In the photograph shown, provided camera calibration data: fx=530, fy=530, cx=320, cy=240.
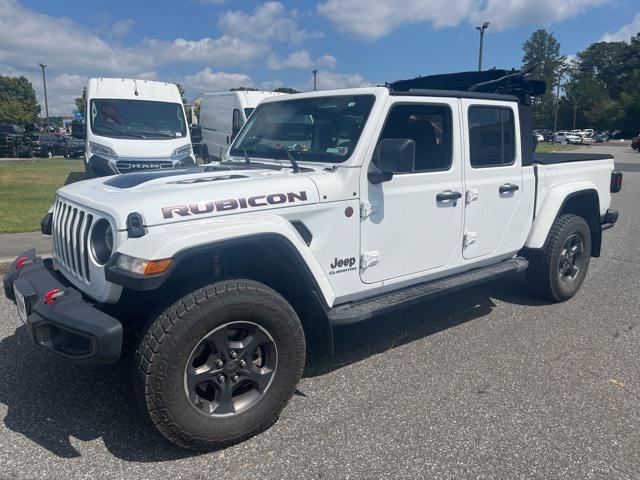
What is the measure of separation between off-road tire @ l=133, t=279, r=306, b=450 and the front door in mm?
854

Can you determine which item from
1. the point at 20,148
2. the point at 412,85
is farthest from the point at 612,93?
the point at 412,85

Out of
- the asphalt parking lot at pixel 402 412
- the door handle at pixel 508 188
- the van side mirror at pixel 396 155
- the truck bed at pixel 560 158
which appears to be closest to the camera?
the asphalt parking lot at pixel 402 412

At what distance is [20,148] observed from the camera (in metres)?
25.8

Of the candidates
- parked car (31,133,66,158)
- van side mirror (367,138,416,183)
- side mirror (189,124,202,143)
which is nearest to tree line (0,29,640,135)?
parked car (31,133,66,158)

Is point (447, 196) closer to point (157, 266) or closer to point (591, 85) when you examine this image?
point (157, 266)

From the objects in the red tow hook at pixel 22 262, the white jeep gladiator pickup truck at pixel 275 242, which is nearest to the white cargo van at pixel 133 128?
the white jeep gladiator pickup truck at pixel 275 242

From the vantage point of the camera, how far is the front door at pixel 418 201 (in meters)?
3.57

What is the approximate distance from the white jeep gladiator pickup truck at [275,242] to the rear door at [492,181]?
0.05 feet

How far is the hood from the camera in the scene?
2686mm

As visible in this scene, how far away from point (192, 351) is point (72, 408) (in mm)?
1096

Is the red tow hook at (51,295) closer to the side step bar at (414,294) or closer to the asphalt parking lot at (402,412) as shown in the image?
the asphalt parking lot at (402,412)

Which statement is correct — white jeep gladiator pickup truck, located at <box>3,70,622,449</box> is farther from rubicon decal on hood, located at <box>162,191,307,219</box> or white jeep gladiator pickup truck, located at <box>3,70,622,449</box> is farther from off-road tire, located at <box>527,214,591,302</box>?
off-road tire, located at <box>527,214,591,302</box>

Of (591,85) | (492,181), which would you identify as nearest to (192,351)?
(492,181)

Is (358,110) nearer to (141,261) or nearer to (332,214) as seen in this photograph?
(332,214)
